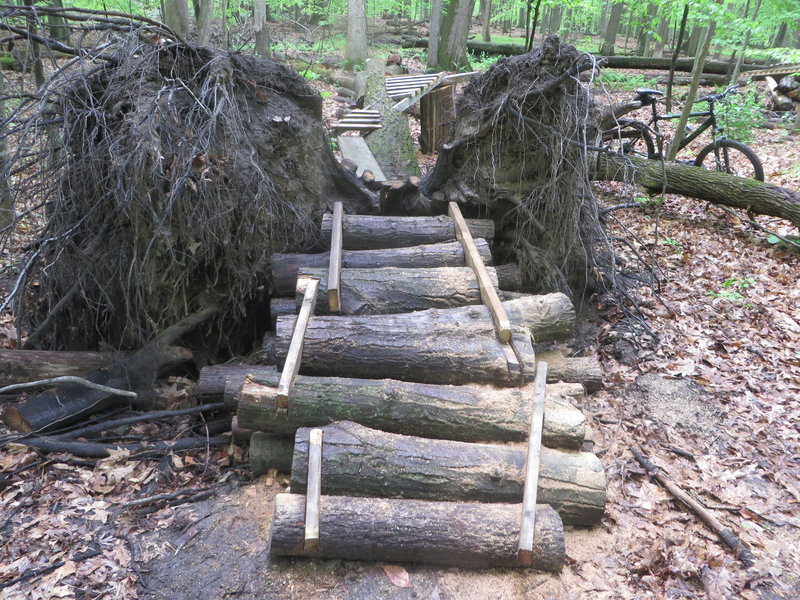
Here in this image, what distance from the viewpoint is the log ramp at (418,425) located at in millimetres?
3387

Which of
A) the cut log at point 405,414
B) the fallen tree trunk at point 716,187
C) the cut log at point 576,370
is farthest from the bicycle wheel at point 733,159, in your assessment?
the cut log at point 405,414

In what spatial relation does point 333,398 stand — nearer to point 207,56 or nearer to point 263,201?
point 263,201

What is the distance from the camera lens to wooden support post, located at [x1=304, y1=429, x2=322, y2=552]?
3.33 m

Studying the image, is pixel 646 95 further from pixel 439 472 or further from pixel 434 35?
pixel 434 35

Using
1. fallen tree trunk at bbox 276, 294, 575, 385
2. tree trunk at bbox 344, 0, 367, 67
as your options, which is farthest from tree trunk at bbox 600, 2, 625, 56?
fallen tree trunk at bbox 276, 294, 575, 385

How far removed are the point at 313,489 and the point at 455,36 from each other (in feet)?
50.6

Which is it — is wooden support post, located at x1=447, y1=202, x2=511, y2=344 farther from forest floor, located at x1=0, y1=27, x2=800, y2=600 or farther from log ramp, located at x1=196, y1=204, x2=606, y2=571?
forest floor, located at x1=0, y1=27, x2=800, y2=600

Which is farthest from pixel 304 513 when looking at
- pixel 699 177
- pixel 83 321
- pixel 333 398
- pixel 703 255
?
pixel 699 177

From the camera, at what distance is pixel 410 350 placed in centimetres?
436

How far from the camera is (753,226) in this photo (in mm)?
8258

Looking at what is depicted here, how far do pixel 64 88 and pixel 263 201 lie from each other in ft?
6.48

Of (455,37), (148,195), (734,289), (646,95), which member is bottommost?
(734,289)

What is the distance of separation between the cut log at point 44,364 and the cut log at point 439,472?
8.53 ft

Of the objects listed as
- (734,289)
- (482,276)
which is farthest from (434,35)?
(482,276)
